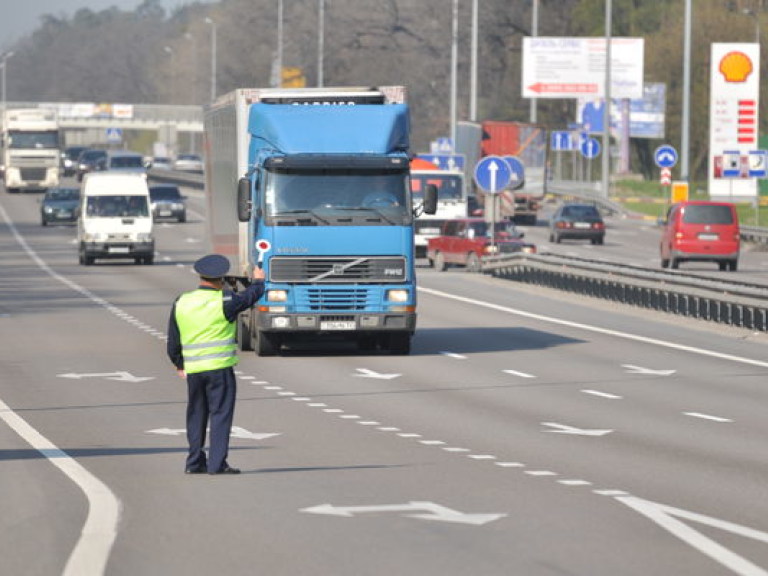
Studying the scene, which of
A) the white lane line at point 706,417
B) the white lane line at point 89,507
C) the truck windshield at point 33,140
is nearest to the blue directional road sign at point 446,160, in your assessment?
the truck windshield at point 33,140

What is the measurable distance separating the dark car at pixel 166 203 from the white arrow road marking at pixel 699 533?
7085 centimetres

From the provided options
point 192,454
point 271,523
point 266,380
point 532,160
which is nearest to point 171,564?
point 271,523

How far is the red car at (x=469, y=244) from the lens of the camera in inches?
2103

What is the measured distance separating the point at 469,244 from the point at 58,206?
31182 millimetres

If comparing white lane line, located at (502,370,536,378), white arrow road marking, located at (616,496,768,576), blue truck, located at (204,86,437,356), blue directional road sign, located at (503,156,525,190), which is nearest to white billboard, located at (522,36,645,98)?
blue directional road sign, located at (503,156,525,190)

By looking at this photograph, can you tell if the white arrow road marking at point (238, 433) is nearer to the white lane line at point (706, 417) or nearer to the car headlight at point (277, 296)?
the white lane line at point (706, 417)

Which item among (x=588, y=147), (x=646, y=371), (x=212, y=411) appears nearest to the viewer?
(x=212, y=411)

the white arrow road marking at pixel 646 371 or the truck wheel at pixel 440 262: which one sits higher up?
the white arrow road marking at pixel 646 371

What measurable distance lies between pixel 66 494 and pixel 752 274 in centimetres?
3972

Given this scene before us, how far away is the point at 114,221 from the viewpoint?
55.9 m

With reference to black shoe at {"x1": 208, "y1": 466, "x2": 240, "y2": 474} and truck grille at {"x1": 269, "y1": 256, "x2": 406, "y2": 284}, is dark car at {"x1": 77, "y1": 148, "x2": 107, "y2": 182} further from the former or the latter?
black shoe at {"x1": 208, "y1": 466, "x2": 240, "y2": 474}

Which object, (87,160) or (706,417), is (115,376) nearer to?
(706,417)

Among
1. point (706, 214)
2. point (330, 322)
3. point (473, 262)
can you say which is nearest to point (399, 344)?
point (330, 322)

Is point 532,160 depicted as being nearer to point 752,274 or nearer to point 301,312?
point 752,274
